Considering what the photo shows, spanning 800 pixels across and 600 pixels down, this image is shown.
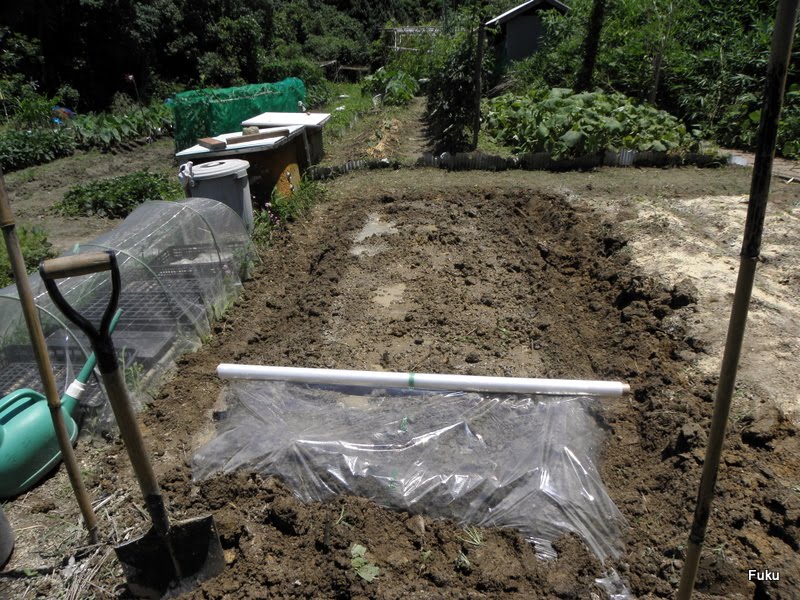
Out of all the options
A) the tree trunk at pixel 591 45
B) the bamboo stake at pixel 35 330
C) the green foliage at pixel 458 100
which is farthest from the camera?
the tree trunk at pixel 591 45

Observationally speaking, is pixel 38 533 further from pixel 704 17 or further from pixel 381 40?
pixel 381 40

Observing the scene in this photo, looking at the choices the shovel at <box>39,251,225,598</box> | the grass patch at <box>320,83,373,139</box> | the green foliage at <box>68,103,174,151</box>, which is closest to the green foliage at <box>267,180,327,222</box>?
the shovel at <box>39,251,225,598</box>

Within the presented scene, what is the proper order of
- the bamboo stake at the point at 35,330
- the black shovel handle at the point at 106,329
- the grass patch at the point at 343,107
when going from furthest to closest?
the grass patch at the point at 343,107
the bamboo stake at the point at 35,330
the black shovel handle at the point at 106,329

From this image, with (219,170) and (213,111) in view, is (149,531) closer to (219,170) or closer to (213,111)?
(219,170)

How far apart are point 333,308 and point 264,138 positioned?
4.27 meters

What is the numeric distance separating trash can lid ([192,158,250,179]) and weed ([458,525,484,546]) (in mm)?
5584

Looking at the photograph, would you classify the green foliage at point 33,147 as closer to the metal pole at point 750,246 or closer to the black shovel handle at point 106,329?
the black shovel handle at point 106,329

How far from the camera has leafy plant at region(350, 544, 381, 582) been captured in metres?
3.00

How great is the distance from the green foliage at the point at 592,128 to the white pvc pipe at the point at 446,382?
7.38m

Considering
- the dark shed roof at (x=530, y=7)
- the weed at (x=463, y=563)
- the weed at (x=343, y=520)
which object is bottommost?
the weed at (x=463, y=563)

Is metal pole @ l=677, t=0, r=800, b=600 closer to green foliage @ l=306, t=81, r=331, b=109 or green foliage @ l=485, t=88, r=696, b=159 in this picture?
green foliage @ l=485, t=88, r=696, b=159

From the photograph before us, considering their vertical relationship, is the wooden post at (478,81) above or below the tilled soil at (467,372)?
above

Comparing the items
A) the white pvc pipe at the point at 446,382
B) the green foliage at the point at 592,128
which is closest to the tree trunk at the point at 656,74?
the green foliage at the point at 592,128

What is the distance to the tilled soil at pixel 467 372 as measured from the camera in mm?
3008
